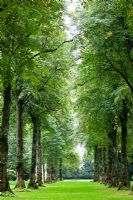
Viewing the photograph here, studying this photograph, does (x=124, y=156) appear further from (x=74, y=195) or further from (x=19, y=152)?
(x=74, y=195)

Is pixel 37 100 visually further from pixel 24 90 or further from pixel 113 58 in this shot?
pixel 113 58

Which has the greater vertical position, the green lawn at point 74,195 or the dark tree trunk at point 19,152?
the dark tree trunk at point 19,152

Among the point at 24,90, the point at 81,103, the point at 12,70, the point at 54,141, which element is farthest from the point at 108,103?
the point at 54,141

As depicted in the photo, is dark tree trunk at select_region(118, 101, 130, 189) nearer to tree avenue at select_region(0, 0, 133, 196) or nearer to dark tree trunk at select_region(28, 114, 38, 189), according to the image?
tree avenue at select_region(0, 0, 133, 196)

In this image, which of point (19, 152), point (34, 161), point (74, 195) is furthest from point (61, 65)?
point (74, 195)

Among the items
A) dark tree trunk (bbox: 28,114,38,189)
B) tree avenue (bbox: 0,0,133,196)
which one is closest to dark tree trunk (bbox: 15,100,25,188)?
tree avenue (bbox: 0,0,133,196)

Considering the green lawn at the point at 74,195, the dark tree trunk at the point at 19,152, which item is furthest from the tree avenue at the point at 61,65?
the green lawn at the point at 74,195

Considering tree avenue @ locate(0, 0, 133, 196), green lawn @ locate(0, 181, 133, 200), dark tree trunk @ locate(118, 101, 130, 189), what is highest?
tree avenue @ locate(0, 0, 133, 196)

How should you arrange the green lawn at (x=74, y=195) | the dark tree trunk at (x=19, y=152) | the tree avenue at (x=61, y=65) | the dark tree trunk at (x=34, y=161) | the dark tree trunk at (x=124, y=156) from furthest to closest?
the dark tree trunk at (x=34, y=161), the dark tree trunk at (x=19, y=152), the dark tree trunk at (x=124, y=156), the green lawn at (x=74, y=195), the tree avenue at (x=61, y=65)

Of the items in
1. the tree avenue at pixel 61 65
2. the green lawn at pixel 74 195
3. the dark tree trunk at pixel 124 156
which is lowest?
the green lawn at pixel 74 195

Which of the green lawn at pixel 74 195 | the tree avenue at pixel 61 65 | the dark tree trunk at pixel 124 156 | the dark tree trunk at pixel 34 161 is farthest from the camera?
the dark tree trunk at pixel 34 161

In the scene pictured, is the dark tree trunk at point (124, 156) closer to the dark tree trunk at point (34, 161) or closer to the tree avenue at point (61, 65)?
the tree avenue at point (61, 65)

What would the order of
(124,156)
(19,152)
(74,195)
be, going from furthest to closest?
(19,152)
(124,156)
(74,195)

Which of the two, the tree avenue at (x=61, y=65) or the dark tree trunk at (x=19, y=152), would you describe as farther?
the dark tree trunk at (x=19, y=152)
